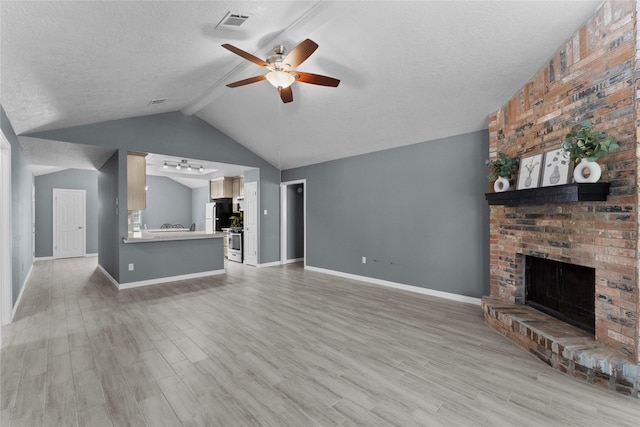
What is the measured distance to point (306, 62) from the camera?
331cm

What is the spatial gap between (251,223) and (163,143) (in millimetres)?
2548

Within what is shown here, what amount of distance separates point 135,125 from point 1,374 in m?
3.89

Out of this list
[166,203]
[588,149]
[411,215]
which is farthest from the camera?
[166,203]

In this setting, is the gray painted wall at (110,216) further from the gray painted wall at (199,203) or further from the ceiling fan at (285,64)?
the ceiling fan at (285,64)

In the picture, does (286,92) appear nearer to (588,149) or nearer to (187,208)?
(588,149)

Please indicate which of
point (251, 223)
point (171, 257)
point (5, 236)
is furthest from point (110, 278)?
point (251, 223)

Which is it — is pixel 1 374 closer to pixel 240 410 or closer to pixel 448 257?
pixel 240 410

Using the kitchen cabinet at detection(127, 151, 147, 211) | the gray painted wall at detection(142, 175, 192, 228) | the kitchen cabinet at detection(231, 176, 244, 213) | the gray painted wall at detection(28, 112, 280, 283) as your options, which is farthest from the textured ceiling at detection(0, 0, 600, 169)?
the gray painted wall at detection(142, 175, 192, 228)

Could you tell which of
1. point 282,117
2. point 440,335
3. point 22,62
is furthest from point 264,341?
point 282,117

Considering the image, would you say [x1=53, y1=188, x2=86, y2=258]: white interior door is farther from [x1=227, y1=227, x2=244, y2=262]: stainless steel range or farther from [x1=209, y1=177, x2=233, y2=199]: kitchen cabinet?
[x1=227, y1=227, x2=244, y2=262]: stainless steel range

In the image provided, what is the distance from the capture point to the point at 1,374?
7.22ft

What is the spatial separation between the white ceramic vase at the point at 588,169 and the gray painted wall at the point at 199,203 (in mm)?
8917

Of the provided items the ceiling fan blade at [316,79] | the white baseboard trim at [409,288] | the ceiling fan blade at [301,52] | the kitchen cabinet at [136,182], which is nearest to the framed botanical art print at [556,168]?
the white baseboard trim at [409,288]

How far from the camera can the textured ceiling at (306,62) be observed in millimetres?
2139
